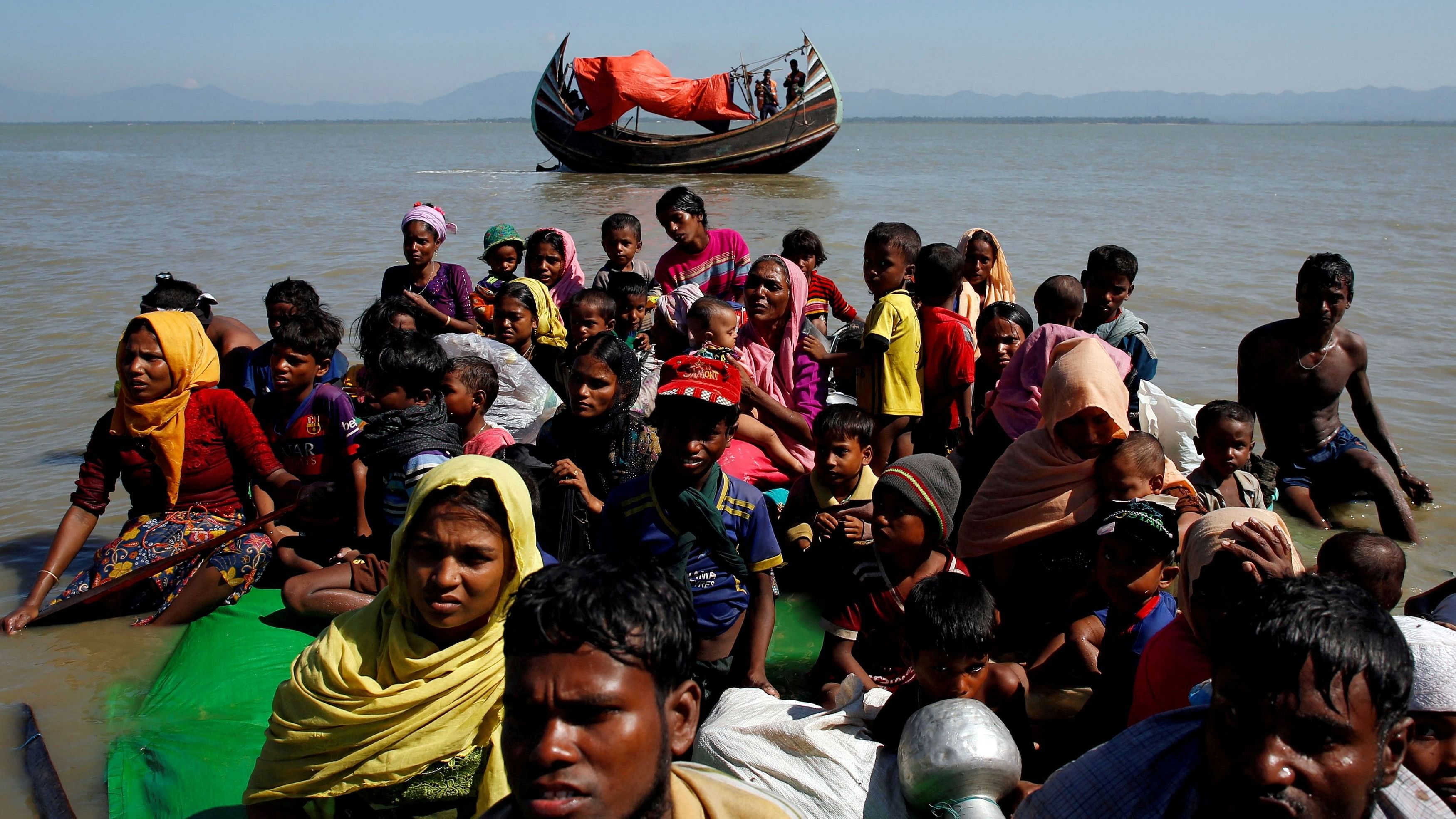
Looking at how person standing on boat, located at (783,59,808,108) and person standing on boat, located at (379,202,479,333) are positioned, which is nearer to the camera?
person standing on boat, located at (379,202,479,333)

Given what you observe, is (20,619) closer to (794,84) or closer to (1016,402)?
(1016,402)

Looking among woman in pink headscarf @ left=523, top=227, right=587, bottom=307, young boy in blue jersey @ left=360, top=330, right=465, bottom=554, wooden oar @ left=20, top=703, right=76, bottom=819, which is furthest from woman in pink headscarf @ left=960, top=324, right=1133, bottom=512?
wooden oar @ left=20, top=703, right=76, bottom=819

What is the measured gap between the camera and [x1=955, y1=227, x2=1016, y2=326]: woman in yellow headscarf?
5.79 meters

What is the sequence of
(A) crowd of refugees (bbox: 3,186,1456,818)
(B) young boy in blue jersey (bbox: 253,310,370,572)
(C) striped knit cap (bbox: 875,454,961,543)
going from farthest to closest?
(B) young boy in blue jersey (bbox: 253,310,370,572) < (C) striped knit cap (bbox: 875,454,961,543) < (A) crowd of refugees (bbox: 3,186,1456,818)

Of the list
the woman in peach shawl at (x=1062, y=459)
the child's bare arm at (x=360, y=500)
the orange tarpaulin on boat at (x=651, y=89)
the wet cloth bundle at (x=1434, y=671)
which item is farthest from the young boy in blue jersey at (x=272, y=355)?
the orange tarpaulin on boat at (x=651, y=89)

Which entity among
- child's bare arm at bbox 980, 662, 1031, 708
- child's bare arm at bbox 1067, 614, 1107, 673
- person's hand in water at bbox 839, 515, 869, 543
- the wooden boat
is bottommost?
child's bare arm at bbox 1067, 614, 1107, 673

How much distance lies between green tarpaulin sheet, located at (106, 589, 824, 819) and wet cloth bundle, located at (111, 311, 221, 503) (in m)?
0.61

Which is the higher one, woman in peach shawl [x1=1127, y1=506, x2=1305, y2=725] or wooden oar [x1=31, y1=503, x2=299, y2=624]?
woman in peach shawl [x1=1127, y1=506, x2=1305, y2=725]

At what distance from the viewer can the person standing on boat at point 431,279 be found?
5898mm

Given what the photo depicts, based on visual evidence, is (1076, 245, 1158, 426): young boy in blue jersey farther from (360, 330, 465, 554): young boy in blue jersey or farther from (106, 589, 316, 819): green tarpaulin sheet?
(106, 589, 316, 819): green tarpaulin sheet

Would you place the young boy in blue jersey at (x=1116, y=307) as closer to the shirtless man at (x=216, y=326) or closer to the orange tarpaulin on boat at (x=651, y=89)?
the shirtless man at (x=216, y=326)

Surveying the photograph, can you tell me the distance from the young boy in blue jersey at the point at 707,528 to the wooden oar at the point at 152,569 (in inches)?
61.5

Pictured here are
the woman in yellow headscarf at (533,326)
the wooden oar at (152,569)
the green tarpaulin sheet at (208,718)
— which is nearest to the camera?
the green tarpaulin sheet at (208,718)

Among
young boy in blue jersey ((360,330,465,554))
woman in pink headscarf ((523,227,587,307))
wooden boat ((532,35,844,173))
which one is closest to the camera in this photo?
young boy in blue jersey ((360,330,465,554))
